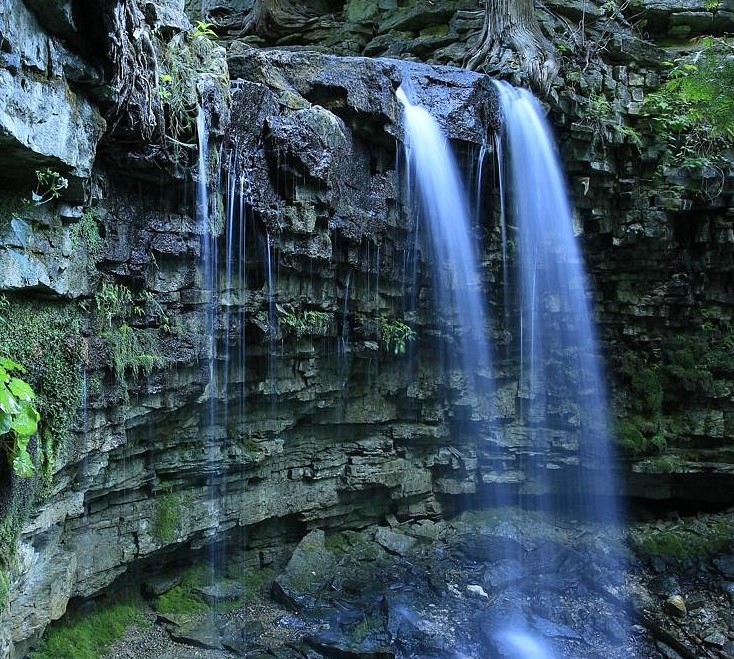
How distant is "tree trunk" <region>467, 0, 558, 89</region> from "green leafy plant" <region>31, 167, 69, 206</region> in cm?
780

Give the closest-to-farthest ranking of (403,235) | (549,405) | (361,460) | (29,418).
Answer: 1. (29,418)
2. (403,235)
3. (361,460)
4. (549,405)

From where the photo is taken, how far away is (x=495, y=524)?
36.4 feet

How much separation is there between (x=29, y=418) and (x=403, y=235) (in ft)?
20.2

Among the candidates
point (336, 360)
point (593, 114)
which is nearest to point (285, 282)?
point (336, 360)

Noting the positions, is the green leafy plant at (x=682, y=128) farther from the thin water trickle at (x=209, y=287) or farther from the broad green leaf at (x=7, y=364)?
the broad green leaf at (x=7, y=364)

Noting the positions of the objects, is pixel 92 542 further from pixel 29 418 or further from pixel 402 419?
pixel 402 419

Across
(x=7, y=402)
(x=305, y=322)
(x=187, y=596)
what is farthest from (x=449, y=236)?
(x=7, y=402)

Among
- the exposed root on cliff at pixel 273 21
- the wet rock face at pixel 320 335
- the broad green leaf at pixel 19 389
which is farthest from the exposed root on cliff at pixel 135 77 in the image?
the exposed root on cliff at pixel 273 21

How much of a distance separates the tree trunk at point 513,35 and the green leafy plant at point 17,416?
902cm

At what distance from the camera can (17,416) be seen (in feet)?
15.0

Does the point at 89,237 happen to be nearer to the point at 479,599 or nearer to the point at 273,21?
the point at 479,599

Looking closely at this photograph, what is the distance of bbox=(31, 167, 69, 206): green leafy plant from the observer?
17.4ft

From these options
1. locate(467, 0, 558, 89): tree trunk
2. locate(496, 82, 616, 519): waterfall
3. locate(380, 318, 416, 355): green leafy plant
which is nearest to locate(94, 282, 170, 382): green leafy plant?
locate(380, 318, 416, 355): green leafy plant

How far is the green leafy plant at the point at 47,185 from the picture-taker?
5.29m
